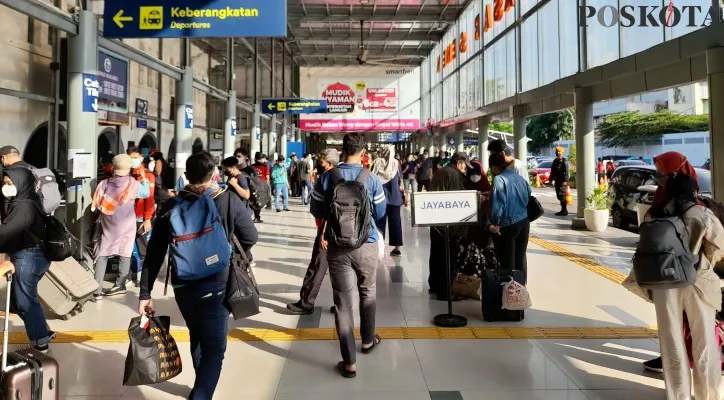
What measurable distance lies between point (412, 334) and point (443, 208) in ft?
3.69

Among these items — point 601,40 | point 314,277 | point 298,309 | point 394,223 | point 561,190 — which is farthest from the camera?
point 561,190

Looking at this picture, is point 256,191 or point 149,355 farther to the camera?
point 256,191

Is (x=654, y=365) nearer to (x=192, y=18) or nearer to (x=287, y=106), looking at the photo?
(x=192, y=18)

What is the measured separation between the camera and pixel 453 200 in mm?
4660

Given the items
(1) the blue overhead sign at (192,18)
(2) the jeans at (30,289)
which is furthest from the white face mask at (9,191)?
(1) the blue overhead sign at (192,18)

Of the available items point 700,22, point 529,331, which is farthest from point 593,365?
point 700,22

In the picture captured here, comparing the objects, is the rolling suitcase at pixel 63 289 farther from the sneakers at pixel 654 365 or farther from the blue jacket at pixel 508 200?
the sneakers at pixel 654 365

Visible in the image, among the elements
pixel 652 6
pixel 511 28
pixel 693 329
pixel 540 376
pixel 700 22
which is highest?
pixel 511 28

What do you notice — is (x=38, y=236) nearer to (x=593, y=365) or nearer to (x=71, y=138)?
(x=71, y=138)

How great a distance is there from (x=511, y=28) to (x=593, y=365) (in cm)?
1379

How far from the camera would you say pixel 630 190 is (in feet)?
36.9

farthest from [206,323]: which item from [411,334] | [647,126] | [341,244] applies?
[647,126]

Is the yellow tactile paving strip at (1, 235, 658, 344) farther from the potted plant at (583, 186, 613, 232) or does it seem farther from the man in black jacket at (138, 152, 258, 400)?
the potted plant at (583, 186, 613, 232)

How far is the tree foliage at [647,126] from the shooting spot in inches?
1766
